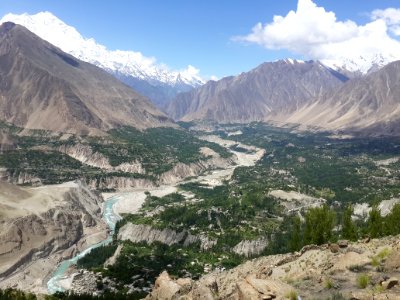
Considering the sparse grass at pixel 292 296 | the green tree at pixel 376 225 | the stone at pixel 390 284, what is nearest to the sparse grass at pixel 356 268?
the stone at pixel 390 284

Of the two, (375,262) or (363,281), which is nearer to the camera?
(363,281)

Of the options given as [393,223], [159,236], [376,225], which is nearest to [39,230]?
[159,236]

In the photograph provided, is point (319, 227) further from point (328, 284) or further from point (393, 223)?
point (328, 284)

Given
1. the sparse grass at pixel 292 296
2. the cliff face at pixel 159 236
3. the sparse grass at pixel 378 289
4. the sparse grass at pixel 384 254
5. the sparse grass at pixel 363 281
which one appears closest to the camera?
the sparse grass at pixel 378 289

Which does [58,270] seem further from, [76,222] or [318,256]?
[318,256]

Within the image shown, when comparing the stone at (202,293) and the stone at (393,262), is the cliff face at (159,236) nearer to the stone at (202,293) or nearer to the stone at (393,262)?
the stone at (202,293)

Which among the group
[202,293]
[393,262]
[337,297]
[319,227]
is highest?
[393,262]
